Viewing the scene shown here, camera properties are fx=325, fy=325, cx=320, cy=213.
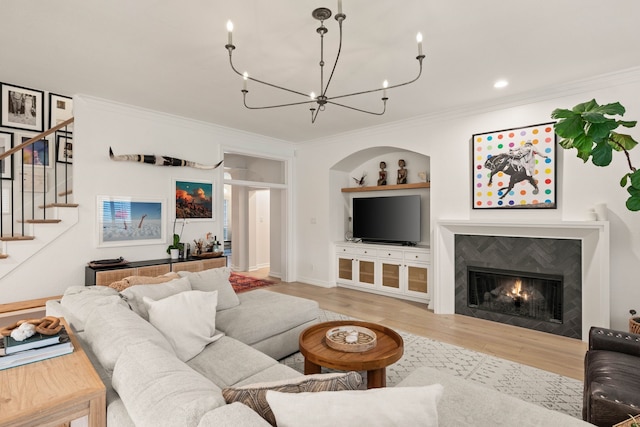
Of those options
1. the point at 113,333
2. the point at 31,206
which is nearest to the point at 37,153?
the point at 31,206

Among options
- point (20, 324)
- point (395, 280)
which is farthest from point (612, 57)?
point (20, 324)

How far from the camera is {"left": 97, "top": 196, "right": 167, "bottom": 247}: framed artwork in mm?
4016

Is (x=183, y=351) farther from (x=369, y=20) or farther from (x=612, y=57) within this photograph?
(x=612, y=57)

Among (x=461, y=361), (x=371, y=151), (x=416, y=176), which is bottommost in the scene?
(x=461, y=361)

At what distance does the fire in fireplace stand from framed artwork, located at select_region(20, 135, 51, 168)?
18.5 ft

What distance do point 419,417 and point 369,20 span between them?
242 cm

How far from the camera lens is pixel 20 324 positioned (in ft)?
5.17

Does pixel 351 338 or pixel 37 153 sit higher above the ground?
pixel 37 153

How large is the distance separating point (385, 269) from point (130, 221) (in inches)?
149

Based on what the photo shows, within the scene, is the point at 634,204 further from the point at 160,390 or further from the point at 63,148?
the point at 63,148

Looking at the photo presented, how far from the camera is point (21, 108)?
152 inches

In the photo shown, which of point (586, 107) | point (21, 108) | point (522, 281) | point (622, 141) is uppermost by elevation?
point (21, 108)

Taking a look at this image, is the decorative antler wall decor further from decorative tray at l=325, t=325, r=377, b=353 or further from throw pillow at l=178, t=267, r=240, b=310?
decorative tray at l=325, t=325, r=377, b=353

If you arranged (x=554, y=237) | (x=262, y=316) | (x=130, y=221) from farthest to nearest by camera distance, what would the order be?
(x=130, y=221) < (x=554, y=237) < (x=262, y=316)
